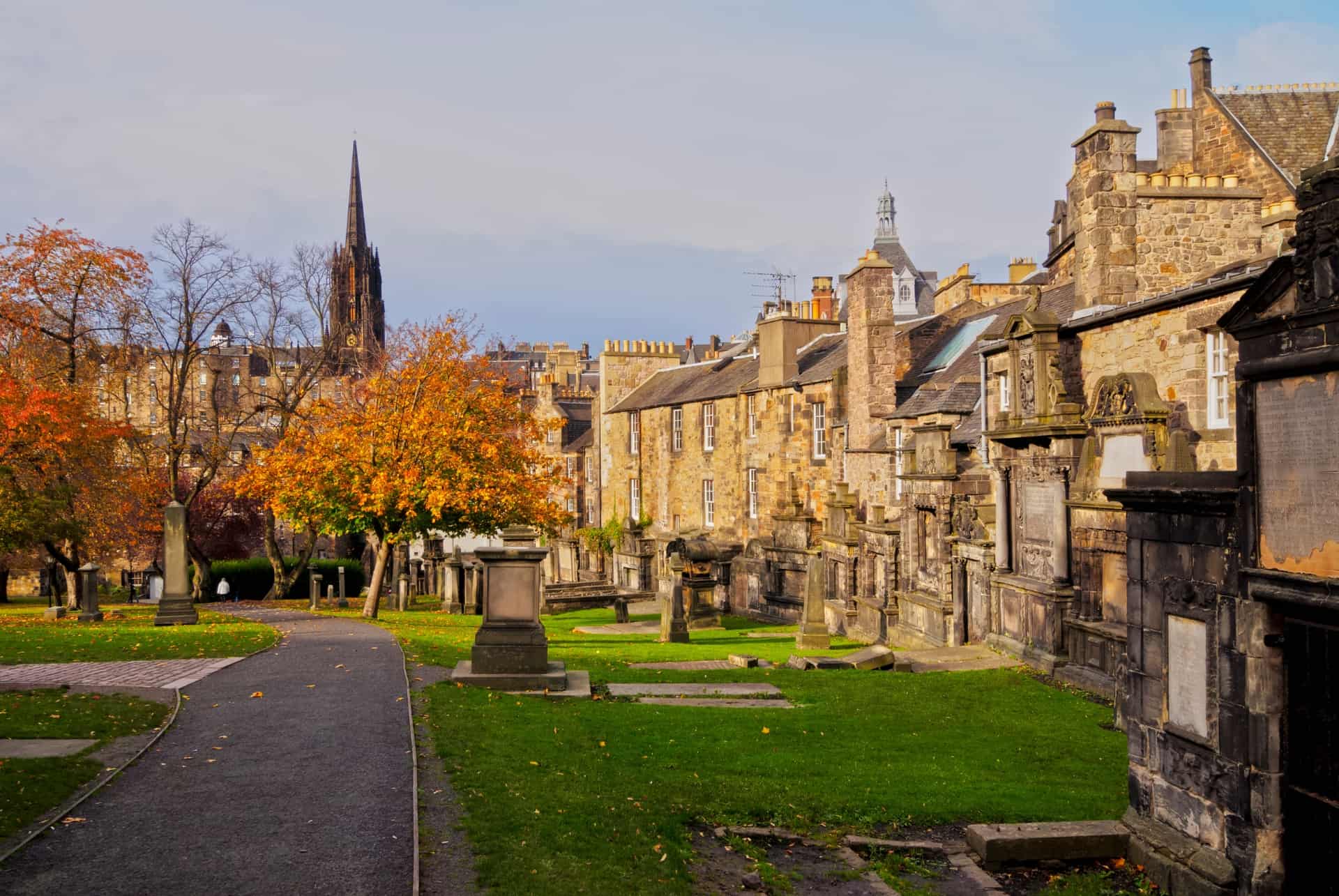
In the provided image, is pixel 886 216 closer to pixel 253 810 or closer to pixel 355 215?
pixel 355 215

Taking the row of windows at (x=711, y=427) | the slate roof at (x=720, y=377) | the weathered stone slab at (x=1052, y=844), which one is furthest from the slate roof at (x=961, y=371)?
the weathered stone slab at (x=1052, y=844)

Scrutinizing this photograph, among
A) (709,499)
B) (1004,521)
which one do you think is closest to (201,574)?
(709,499)

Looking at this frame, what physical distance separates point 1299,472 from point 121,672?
1488 centimetres

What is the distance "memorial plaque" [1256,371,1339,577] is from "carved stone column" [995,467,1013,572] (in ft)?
39.1

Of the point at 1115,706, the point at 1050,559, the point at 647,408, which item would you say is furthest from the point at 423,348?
the point at 1115,706

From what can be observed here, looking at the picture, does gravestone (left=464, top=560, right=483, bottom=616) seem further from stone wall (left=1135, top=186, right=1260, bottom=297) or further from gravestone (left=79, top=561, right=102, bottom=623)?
Result: stone wall (left=1135, top=186, right=1260, bottom=297)

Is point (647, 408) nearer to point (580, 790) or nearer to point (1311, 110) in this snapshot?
point (1311, 110)

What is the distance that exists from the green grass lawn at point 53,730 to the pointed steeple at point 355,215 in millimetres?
85863

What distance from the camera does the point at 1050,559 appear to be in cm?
1706

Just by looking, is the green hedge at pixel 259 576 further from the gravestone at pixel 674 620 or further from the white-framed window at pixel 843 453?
the gravestone at pixel 674 620

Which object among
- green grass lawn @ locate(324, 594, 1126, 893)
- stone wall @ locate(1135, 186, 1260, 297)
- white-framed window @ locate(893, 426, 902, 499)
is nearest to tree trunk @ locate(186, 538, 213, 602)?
white-framed window @ locate(893, 426, 902, 499)

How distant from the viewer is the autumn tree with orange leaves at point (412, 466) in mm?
27203

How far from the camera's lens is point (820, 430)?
3553 cm

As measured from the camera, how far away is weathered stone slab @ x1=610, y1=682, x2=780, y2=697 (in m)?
14.4
